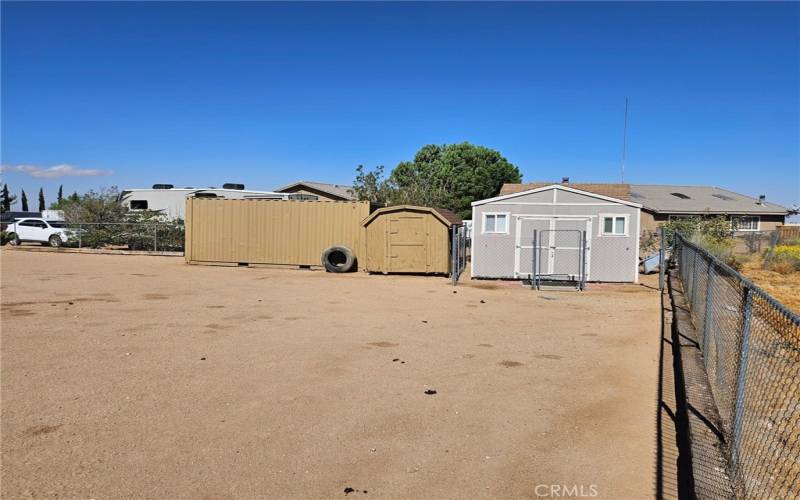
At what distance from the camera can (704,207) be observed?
3944 centimetres

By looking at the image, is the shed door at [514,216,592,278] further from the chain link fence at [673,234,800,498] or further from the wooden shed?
the chain link fence at [673,234,800,498]

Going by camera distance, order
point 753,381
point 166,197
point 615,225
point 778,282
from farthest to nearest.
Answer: point 166,197 < point 615,225 < point 778,282 < point 753,381

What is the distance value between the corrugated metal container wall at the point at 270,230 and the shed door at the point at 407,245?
1723 millimetres

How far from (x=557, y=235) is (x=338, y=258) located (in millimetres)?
7704

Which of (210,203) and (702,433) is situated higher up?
(210,203)

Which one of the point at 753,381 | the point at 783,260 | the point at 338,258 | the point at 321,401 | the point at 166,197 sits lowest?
the point at 321,401

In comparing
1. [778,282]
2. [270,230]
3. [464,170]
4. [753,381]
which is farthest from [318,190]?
[753,381]

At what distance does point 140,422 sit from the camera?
16.0 ft

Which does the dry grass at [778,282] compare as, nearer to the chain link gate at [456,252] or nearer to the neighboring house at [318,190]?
the chain link gate at [456,252]

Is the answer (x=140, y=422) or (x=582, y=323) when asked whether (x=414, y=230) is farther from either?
(x=140, y=422)

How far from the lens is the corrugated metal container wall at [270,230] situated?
20297 mm

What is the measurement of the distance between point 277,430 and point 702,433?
330 cm

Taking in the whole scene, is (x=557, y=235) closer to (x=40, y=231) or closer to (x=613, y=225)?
(x=613, y=225)

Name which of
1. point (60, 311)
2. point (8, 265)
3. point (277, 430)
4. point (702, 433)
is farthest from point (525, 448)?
point (8, 265)
